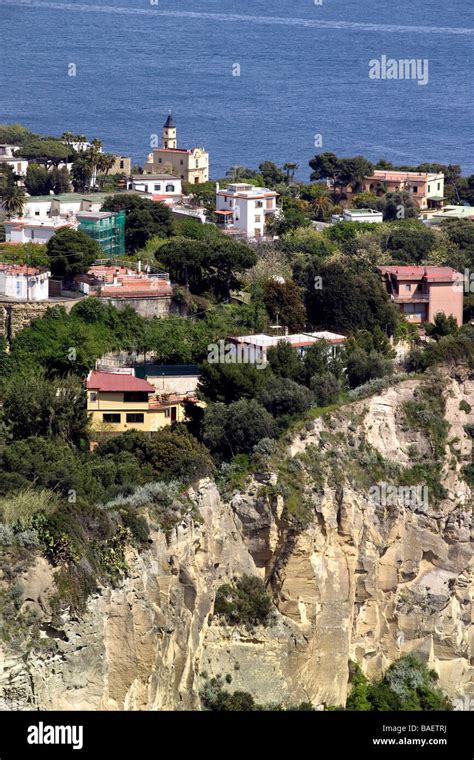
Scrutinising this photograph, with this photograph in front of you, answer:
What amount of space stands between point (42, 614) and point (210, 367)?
1053cm

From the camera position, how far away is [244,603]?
118 feet

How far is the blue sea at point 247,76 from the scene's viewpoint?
9969 cm

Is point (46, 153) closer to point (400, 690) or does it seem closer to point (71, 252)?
point (71, 252)

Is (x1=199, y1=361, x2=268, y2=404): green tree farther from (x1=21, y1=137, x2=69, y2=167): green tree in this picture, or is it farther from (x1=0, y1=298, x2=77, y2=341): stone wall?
(x1=21, y1=137, x2=69, y2=167): green tree

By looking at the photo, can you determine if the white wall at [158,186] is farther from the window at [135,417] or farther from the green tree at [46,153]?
the window at [135,417]

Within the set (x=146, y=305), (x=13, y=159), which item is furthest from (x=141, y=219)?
(x=13, y=159)

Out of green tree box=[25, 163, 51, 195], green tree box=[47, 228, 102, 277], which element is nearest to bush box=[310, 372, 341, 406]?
green tree box=[47, 228, 102, 277]

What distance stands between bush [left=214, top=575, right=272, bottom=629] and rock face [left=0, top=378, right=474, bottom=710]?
7.9 inches

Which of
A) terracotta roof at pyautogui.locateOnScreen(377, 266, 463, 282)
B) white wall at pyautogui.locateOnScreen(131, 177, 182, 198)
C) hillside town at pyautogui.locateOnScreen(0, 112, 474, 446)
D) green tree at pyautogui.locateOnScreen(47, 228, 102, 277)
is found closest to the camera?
hillside town at pyautogui.locateOnScreen(0, 112, 474, 446)

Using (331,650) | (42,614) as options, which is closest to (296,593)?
(331,650)

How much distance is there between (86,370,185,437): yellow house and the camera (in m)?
39.7

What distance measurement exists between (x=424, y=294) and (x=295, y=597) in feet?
45.3

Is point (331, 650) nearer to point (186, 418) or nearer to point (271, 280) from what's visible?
point (186, 418)

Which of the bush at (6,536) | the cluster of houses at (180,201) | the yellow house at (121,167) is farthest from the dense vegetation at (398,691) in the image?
the yellow house at (121,167)
